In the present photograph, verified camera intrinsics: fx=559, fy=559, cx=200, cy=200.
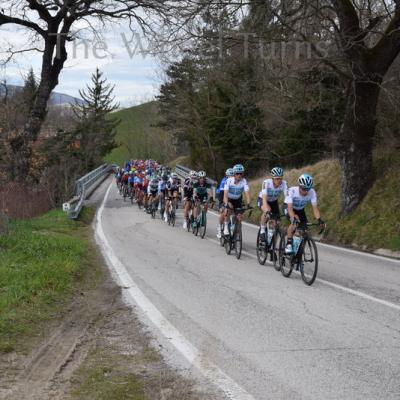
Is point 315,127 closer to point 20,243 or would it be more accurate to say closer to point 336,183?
point 336,183

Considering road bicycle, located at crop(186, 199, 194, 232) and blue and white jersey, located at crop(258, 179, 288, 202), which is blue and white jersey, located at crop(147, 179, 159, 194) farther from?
Answer: blue and white jersey, located at crop(258, 179, 288, 202)

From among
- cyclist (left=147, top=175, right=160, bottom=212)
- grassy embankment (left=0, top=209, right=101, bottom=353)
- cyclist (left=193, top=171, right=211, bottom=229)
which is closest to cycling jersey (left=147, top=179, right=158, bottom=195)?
cyclist (left=147, top=175, right=160, bottom=212)

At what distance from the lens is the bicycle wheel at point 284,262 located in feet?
32.7

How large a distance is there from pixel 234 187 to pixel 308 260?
4.15m

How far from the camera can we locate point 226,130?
113ft

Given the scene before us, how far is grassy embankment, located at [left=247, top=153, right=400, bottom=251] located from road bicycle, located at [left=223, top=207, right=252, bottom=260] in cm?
360

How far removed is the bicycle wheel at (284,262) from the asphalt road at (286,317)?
0.16 meters

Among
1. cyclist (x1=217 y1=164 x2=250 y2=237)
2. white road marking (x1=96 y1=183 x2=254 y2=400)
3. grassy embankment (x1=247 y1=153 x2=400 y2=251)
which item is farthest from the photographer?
grassy embankment (x1=247 y1=153 x2=400 y2=251)

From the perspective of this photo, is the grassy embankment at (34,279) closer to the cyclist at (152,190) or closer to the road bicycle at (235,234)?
the road bicycle at (235,234)

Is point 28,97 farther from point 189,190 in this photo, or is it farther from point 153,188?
point 189,190

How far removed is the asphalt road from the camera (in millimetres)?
4836

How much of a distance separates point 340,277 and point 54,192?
16855 mm

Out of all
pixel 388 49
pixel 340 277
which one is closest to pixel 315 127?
pixel 388 49

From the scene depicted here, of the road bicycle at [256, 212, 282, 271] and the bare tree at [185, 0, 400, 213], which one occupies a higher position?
the bare tree at [185, 0, 400, 213]
